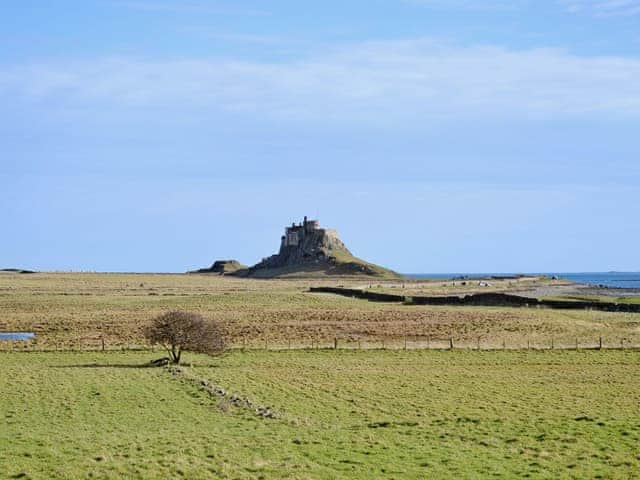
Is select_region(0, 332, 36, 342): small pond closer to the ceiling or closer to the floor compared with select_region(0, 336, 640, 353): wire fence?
closer to the floor

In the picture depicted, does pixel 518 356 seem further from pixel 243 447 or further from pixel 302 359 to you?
pixel 243 447

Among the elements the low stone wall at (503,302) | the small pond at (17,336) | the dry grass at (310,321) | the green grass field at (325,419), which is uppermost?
the low stone wall at (503,302)

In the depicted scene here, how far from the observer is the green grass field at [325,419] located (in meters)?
19.0

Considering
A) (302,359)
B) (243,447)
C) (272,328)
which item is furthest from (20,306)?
(243,447)

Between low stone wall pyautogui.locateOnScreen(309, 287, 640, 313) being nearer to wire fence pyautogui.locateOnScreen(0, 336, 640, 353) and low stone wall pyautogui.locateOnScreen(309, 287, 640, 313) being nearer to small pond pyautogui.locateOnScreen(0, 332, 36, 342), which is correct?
wire fence pyautogui.locateOnScreen(0, 336, 640, 353)

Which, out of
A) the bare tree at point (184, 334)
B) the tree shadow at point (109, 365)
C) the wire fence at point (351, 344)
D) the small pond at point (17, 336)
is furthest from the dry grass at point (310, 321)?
the tree shadow at point (109, 365)

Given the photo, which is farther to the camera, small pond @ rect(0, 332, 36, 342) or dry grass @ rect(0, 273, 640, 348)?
small pond @ rect(0, 332, 36, 342)

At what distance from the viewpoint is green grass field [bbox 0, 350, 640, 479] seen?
19.0 m

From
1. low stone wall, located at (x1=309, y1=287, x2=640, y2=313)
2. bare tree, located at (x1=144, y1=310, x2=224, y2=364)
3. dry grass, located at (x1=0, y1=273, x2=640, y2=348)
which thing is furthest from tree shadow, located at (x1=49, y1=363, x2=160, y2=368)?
low stone wall, located at (x1=309, y1=287, x2=640, y2=313)

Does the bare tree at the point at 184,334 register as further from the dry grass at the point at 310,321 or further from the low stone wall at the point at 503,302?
the low stone wall at the point at 503,302

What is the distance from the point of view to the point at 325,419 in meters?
26.3

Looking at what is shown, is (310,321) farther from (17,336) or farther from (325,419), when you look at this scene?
(325,419)

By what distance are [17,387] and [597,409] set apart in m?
20.5

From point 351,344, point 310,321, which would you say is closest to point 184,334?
point 351,344
